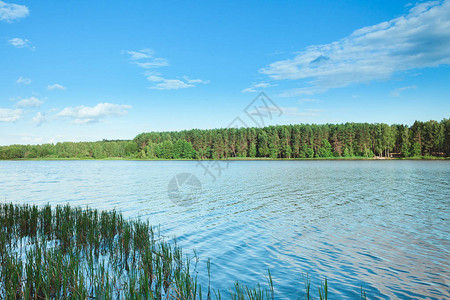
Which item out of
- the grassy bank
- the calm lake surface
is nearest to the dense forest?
the calm lake surface

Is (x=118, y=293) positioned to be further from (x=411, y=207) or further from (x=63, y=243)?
(x=411, y=207)

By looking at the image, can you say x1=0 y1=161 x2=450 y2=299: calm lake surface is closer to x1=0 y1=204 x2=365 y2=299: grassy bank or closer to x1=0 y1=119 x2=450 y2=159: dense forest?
x1=0 y1=204 x2=365 y2=299: grassy bank

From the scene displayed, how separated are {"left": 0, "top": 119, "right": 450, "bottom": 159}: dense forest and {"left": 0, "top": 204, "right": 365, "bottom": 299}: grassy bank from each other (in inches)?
5126

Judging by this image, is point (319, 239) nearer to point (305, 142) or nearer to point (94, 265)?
point (94, 265)

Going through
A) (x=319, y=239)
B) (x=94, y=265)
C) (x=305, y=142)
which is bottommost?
(x=319, y=239)

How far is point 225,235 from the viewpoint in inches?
544

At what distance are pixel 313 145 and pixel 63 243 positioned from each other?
5865 inches

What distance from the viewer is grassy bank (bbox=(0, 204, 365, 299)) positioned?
6531 millimetres

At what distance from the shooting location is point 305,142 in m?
150

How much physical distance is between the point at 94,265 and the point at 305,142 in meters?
149

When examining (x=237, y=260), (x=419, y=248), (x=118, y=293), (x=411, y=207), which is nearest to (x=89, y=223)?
(x=118, y=293)

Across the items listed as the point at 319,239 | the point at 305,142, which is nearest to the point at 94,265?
the point at 319,239

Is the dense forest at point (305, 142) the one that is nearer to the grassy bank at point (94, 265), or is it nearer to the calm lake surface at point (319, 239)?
the calm lake surface at point (319, 239)

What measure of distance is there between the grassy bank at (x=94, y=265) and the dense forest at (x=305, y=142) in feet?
427
